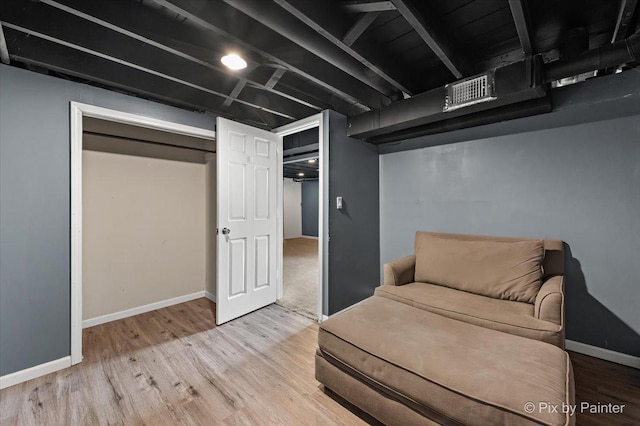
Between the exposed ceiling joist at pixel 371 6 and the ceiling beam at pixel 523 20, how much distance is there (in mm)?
608

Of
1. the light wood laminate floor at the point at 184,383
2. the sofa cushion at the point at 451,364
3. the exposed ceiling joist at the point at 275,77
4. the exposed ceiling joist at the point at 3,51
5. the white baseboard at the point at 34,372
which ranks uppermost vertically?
the exposed ceiling joist at the point at 275,77

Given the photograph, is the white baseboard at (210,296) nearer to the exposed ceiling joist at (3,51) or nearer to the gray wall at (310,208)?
the exposed ceiling joist at (3,51)

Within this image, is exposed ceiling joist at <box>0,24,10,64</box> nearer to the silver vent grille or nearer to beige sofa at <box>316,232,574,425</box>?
beige sofa at <box>316,232,574,425</box>

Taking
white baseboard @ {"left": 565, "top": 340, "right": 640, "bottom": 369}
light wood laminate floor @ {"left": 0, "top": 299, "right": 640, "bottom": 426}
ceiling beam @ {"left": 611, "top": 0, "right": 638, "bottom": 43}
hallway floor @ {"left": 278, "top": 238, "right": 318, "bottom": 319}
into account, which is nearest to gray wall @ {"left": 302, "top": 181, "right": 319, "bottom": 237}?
hallway floor @ {"left": 278, "top": 238, "right": 318, "bottom": 319}

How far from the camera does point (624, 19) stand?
1512 mm

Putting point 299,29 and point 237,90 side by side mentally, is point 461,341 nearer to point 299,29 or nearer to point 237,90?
point 299,29

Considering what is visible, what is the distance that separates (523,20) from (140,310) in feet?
13.6

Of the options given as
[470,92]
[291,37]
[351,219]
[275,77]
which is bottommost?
[351,219]

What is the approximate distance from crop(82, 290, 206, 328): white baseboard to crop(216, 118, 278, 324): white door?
97cm

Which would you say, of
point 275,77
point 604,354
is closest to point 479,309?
point 604,354

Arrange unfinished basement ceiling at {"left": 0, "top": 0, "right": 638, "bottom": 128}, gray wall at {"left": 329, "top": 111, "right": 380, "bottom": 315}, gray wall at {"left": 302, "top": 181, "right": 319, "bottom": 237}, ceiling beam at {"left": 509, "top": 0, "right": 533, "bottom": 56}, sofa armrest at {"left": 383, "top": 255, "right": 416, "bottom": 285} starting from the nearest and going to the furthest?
ceiling beam at {"left": 509, "top": 0, "right": 533, "bottom": 56} → unfinished basement ceiling at {"left": 0, "top": 0, "right": 638, "bottom": 128} → sofa armrest at {"left": 383, "top": 255, "right": 416, "bottom": 285} → gray wall at {"left": 329, "top": 111, "right": 380, "bottom": 315} → gray wall at {"left": 302, "top": 181, "right": 319, "bottom": 237}

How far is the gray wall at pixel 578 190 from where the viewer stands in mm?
1989

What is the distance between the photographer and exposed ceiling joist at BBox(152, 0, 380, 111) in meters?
1.38

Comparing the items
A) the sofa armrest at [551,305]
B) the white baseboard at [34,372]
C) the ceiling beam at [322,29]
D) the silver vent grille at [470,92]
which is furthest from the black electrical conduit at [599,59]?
the white baseboard at [34,372]
